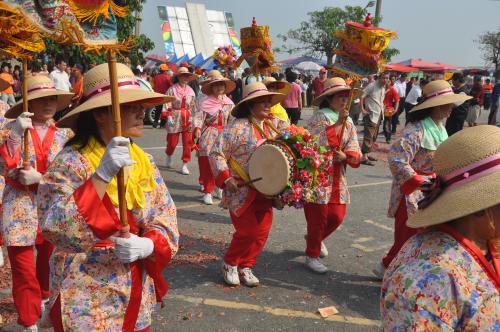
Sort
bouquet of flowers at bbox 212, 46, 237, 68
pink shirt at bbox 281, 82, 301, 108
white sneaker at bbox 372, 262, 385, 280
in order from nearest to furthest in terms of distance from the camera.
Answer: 1. white sneaker at bbox 372, 262, 385, 280
2. bouquet of flowers at bbox 212, 46, 237, 68
3. pink shirt at bbox 281, 82, 301, 108

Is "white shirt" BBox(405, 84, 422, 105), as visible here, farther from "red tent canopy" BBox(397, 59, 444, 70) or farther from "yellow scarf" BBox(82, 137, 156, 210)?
"red tent canopy" BBox(397, 59, 444, 70)

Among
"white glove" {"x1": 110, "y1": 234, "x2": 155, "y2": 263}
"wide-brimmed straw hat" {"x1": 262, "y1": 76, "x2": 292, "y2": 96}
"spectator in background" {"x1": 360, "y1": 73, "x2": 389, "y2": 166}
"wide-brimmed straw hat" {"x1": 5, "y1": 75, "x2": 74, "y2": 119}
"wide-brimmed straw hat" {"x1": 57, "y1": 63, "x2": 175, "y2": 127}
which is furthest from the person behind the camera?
"spectator in background" {"x1": 360, "y1": 73, "x2": 389, "y2": 166}

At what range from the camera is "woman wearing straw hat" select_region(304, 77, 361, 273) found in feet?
15.9

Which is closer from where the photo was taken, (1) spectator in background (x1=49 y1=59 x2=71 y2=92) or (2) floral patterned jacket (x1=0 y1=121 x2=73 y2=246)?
(2) floral patterned jacket (x1=0 y1=121 x2=73 y2=246)

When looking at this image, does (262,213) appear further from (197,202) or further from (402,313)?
(197,202)

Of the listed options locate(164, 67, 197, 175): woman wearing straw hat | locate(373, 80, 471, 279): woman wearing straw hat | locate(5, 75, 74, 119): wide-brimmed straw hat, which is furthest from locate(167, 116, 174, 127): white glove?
locate(373, 80, 471, 279): woman wearing straw hat

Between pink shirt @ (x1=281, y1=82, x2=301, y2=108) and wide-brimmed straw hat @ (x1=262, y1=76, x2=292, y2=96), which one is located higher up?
wide-brimmed straw hat @ (x1=262, y1=76, x2=292, y2=96)

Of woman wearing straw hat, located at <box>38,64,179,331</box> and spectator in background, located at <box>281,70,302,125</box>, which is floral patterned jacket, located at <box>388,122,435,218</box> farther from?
spectator in background, located at <box>281,70,302,125</box>

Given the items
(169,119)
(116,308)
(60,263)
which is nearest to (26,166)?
(60,263)

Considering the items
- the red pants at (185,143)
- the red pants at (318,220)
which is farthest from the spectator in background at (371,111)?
the red pants at (318,220)

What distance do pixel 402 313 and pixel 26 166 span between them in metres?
2.87

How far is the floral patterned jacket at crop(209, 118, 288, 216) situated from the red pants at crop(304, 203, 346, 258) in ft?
3.13

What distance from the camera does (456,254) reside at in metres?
1.66

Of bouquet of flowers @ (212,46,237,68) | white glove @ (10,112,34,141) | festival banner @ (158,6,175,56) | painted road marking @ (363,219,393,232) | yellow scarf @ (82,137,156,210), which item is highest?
festival banner @ (158,6,175,56)
